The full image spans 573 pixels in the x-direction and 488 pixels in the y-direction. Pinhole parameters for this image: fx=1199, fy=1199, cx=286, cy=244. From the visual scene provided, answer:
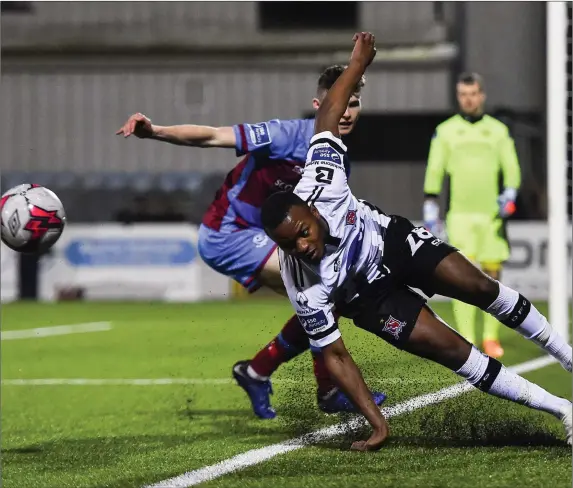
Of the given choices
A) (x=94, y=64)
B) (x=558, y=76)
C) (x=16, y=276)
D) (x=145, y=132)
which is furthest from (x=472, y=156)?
(x=94, y=64)

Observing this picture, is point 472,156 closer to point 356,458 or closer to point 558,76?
point 558,76

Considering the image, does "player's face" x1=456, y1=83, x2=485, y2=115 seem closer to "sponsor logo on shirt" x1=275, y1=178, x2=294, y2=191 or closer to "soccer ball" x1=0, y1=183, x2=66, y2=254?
"sponsor logo on shirt" x1=275, y1=178, x2=294, y2=191

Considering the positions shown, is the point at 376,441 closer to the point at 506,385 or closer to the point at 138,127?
the point at 506,385

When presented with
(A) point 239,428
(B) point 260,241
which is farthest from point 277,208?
(B) point 260,241

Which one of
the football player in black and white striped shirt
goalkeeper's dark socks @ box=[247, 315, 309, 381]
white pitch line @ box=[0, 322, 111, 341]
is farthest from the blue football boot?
white pitch line @ box=[0, 322, 111, 341]

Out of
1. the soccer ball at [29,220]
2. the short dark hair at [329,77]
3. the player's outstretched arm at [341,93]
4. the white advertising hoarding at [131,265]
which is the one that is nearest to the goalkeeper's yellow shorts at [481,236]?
the short dark hair at [329,77]

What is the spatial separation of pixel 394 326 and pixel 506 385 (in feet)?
1.84

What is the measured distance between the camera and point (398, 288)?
18.3 feet

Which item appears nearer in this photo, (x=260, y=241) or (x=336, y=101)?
(x=336, y=101)

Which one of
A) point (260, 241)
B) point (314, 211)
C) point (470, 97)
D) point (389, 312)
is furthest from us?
point (470, 97)

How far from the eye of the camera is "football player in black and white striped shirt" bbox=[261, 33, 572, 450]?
17.3 ft

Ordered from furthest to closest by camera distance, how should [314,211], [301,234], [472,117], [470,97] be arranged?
[472,117] < [470,97] < [314,211] < [301,234]

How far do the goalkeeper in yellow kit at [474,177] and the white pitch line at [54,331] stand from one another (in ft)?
15.6

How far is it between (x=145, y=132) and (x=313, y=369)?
1.86m
